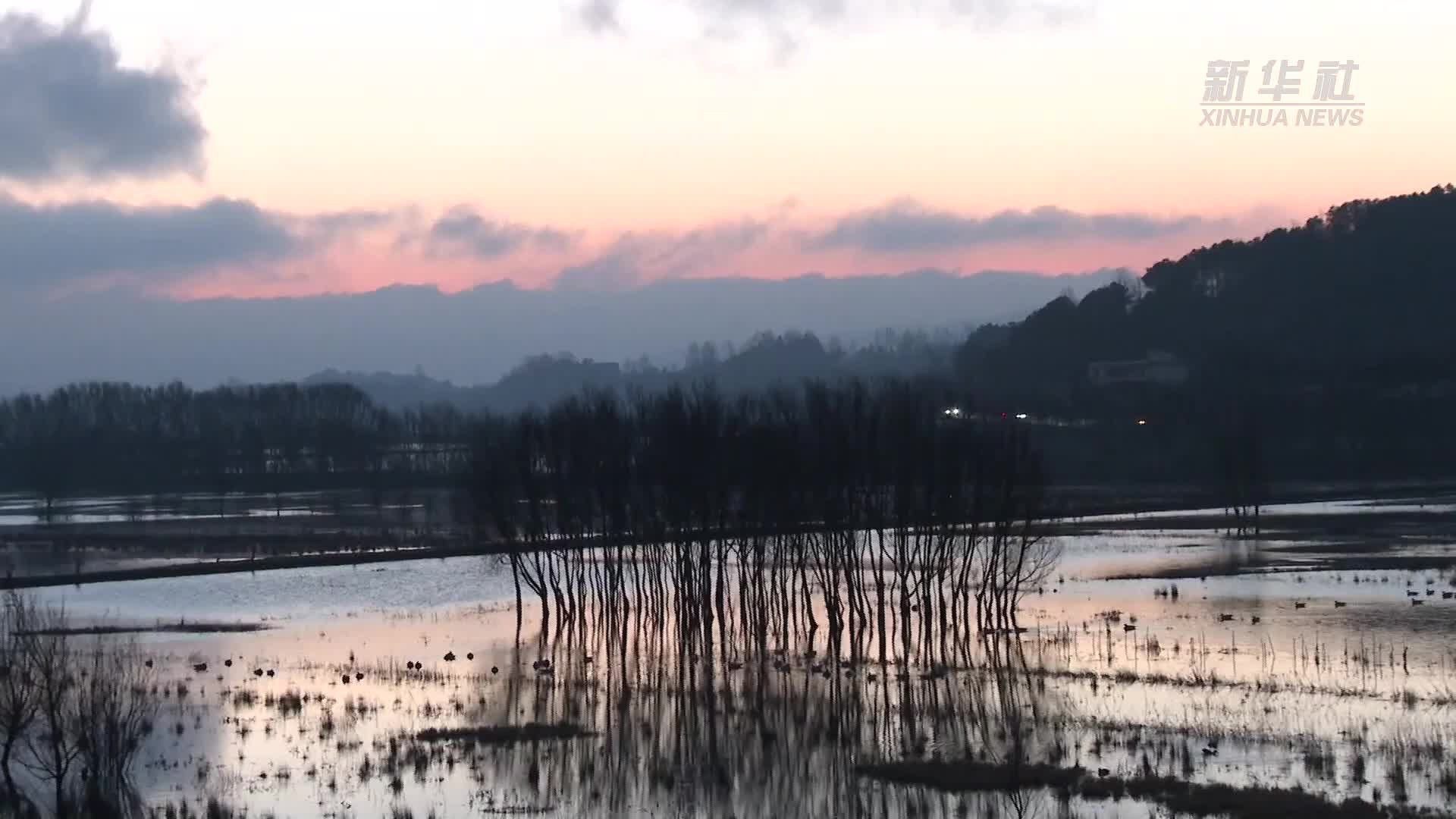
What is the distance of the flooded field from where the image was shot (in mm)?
25141

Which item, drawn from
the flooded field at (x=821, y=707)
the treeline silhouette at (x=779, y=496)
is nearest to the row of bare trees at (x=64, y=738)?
the flooded field at (x=821, y=707)

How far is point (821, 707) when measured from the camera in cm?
3353

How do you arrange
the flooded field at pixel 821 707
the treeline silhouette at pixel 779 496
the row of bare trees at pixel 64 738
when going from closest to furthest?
the row of bare trees at pixel 64 738 → the flooded field at pixel 821 707 → the treeline silhouette at pixel 779 496

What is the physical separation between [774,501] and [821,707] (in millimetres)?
18907

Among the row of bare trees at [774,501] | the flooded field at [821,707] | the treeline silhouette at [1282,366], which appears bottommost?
the flooded field at [821,707]

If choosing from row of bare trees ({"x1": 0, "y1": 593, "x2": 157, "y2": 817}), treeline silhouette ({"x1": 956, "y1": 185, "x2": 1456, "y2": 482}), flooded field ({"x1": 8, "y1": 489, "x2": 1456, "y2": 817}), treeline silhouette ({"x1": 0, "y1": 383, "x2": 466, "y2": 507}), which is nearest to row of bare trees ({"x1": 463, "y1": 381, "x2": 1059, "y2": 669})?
flooded field ({"x1": 8, "y1": 489, "x2": 1456, "y2": 817})

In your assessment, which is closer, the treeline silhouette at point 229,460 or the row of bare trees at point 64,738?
the row of bare trees at point 64,738

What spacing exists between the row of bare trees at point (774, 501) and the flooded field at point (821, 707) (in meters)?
0.97

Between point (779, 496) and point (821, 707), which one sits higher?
point (779, 496)

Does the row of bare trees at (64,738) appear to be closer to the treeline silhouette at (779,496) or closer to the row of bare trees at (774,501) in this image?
the row of bare trees at (774,501)

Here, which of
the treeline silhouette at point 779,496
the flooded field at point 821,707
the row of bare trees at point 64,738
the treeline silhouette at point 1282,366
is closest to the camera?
the row of bare trees at point 64,738

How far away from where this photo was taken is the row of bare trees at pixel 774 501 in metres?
49.1

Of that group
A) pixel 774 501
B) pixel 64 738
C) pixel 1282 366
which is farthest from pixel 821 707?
pixel 1282 366

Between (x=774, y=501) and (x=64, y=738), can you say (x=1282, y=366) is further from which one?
(x=64, y=738)
